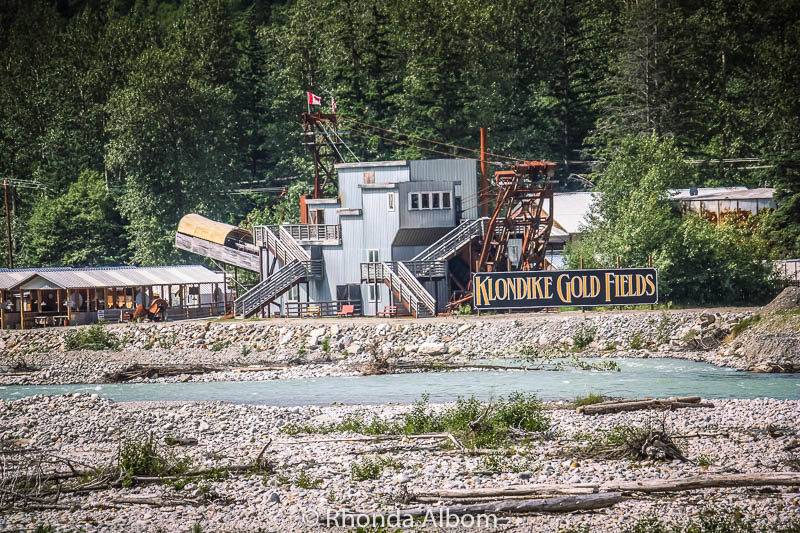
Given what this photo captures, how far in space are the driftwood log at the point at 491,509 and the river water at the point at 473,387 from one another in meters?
12.7

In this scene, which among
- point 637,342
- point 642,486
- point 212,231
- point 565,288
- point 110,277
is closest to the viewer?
point 642,486

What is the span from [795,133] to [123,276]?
1636 inches

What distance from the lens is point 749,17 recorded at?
84125 millimetres

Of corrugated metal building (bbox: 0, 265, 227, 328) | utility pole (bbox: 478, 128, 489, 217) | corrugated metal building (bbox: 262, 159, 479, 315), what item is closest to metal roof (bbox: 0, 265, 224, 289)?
corrugated metal building (bbox: 0, 265, 227, 328)

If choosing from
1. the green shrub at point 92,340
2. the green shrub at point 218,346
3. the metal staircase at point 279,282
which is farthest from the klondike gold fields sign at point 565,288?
the green shrub at point 92,340

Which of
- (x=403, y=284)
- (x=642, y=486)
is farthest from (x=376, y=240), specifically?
(x=642, y=486)

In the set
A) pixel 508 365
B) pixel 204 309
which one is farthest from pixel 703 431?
pixel 204 309

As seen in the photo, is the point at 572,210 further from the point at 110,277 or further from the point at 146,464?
the point at 146,464

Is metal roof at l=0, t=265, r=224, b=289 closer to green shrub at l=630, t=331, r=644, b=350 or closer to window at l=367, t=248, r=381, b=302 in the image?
window at l=367, t=248, r=381, b=302

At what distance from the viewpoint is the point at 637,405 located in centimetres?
2550

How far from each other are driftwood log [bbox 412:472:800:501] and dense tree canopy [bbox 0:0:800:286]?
4808 cm

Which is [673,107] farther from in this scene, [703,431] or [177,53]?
[703,431]

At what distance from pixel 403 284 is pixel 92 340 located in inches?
579

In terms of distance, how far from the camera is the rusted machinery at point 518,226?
50.6 meters
